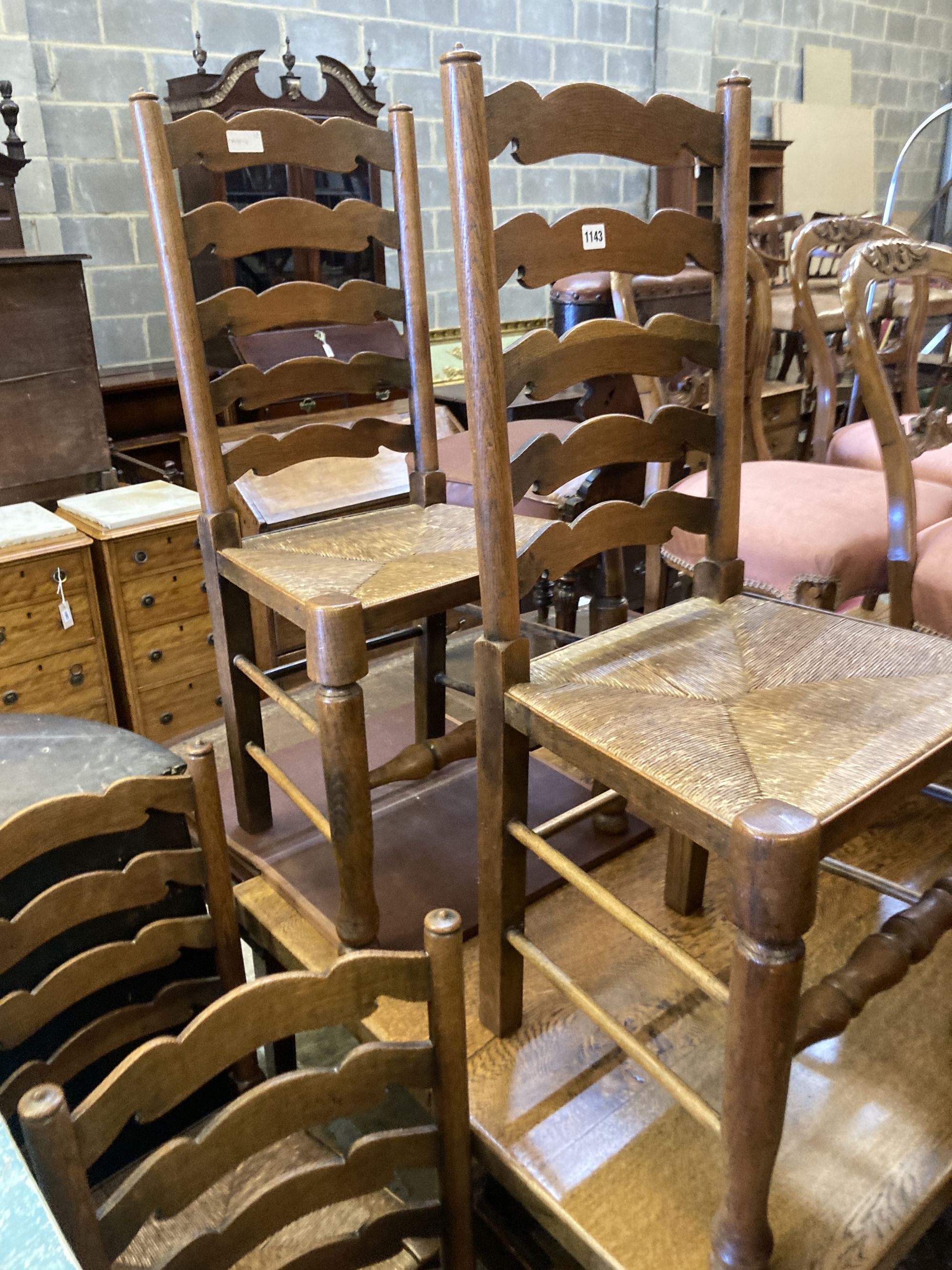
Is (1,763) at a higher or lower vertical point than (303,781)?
higher

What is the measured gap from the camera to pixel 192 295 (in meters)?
1.24

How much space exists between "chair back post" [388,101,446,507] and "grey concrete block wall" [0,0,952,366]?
1.75 m

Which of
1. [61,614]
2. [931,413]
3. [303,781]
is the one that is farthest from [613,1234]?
[61,614]

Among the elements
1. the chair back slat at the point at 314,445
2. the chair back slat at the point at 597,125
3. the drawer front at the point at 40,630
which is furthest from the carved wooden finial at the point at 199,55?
the chair back slat at the point at 597,125

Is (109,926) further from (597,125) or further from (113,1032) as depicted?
(597,125)

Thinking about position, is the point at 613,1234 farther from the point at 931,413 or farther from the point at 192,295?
the point at 931,413

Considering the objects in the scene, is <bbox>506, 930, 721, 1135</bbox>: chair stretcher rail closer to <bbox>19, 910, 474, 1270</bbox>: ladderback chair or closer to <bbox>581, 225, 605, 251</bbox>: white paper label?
<bbox>19, 910, 474, 1270</bbox>: ladderback chair

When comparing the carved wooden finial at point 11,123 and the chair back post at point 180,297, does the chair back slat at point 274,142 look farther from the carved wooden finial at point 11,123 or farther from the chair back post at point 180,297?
the carved wooden finial at point 11,123

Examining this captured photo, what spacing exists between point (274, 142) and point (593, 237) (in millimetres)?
543

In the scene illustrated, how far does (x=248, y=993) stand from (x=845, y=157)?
5.71 metres

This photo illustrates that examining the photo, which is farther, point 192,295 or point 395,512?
point 395,512

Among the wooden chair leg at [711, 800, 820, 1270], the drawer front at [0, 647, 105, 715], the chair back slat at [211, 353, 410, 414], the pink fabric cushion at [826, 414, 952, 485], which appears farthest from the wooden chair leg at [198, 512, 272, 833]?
the pink fabric cushion at [826, 414, 952, 485]

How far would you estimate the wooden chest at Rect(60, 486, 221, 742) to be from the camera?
2.03 metres

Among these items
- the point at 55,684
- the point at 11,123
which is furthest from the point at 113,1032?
the point at 11,123
